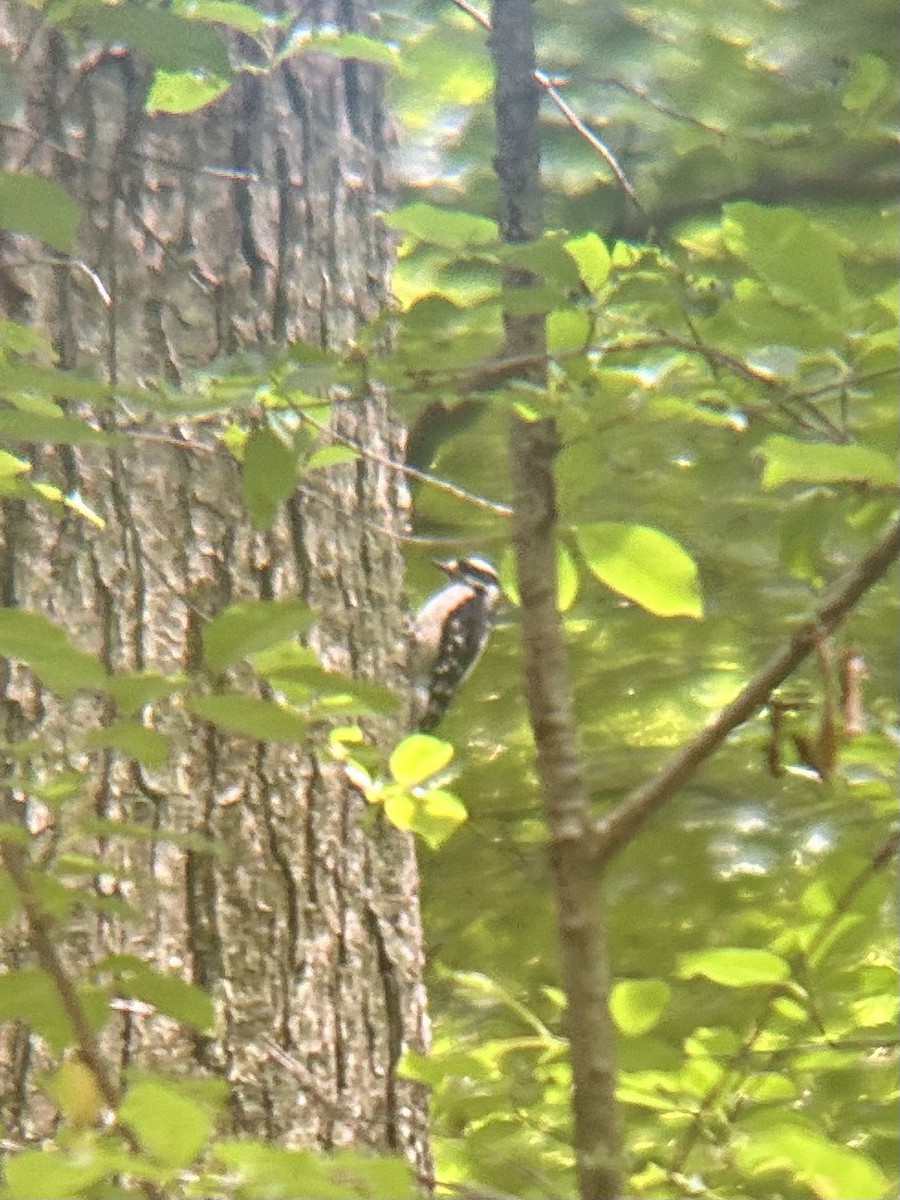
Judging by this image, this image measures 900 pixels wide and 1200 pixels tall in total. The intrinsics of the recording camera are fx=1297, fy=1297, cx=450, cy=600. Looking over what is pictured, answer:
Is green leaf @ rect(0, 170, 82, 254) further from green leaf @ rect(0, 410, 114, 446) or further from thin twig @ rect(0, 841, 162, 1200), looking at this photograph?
thin twig @ rect(0, 841, 162, 1200)

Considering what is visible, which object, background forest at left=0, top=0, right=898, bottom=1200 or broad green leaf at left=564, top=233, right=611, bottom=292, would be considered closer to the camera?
background forest at left=0, top=0, right=898, bottom=1200

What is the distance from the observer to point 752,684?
820mm

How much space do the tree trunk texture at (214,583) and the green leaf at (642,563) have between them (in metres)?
0.49

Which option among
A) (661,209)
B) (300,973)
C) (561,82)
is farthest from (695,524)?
(300,973)

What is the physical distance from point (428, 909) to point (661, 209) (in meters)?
1.47

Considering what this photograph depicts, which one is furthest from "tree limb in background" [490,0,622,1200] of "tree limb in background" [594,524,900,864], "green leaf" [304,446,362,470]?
"green leaf" [304,446,362,470]

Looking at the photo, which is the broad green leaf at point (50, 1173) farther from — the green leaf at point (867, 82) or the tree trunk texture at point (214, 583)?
the green leaf at point (867, 82)

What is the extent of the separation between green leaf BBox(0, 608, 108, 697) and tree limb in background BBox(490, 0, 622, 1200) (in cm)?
35

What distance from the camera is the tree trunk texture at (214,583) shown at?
4.46 ft

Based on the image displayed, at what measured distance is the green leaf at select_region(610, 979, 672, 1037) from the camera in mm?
1190

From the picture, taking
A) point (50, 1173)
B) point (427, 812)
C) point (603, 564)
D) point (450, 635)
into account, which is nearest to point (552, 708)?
point (603, 564)

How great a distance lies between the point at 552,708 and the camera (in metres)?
0.95

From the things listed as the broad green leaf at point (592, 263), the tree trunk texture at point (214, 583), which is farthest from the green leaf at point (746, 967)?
the broad green leaf at point (592, 263)

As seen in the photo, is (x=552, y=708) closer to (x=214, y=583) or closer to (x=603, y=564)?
(x=603, y=564)
